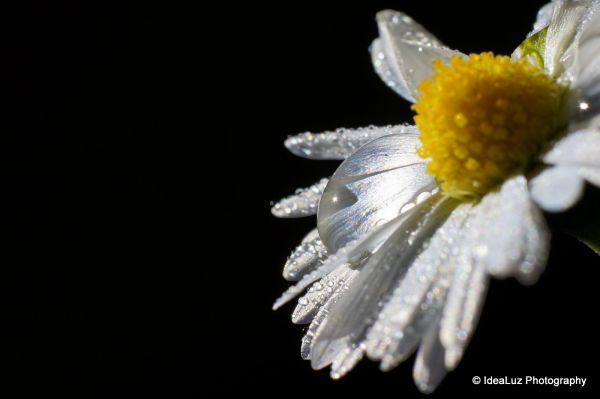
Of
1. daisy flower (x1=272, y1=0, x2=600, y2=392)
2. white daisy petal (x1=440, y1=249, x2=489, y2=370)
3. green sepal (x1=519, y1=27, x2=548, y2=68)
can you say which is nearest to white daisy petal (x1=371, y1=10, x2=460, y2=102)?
daisy flower (x1=272, y1=0, x2=600, y2=392)

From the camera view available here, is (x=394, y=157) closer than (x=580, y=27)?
No

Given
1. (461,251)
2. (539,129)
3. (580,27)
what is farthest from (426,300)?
(580,27)

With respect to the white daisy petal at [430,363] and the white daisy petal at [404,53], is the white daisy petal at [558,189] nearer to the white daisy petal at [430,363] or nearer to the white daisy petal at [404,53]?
the white daisy petal at [430,363]

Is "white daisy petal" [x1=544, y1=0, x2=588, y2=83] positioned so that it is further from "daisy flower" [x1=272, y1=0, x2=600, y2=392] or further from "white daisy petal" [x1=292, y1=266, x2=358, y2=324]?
"white daisy petal" [x1=292, y1=266, x2=358, y2=324]

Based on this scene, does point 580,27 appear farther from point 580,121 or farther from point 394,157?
point 394,157

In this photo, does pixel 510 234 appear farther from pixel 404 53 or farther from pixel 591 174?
pixel 404 53

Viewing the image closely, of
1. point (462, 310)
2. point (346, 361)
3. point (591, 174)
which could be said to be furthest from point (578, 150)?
point (346, 361)
